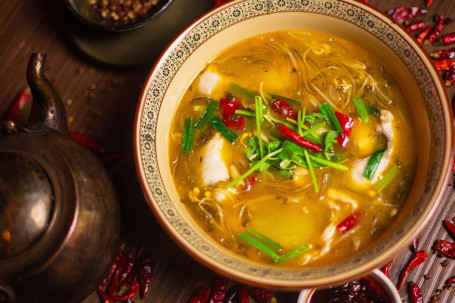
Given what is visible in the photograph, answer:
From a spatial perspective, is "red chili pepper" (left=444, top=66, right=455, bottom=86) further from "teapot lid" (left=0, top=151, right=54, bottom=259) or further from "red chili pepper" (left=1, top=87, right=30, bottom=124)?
"red chili pepper" (left=1, top=87, right=30, bottom=124)

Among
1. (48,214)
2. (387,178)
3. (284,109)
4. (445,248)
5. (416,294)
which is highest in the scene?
(284,109)

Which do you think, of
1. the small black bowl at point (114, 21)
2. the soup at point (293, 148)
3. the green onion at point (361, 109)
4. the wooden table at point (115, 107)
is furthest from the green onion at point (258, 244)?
the small black bowl at point (114, 21)

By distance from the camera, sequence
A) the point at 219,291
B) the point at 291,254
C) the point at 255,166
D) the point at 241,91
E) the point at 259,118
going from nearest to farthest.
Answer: the point at 291,254, the point at 255,166, the point at 259,118, the point at 241,91, the point at 219,291

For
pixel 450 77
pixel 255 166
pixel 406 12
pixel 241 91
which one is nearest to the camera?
pixel 255 166

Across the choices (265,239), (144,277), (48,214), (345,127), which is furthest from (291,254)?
(48,214)

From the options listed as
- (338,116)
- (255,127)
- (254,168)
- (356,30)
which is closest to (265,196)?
(254,168)

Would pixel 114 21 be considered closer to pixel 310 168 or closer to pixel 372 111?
pixel 310 168

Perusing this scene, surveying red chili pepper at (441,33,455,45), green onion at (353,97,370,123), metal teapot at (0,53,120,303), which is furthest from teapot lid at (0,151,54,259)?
red chili pepper at (441,33,455,45)
